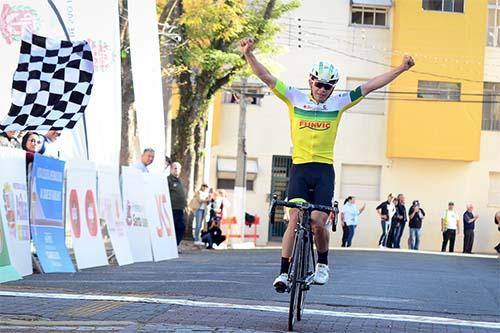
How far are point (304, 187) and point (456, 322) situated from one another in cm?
204

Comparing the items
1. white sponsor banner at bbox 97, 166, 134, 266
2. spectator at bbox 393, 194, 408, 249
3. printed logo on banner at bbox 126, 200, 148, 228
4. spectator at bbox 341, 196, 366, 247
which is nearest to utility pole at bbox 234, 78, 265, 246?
spectator at bbox 341, 196, 366, 247

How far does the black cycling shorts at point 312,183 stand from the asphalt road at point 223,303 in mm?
1051

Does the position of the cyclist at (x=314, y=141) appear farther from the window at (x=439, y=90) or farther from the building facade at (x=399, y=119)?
the window at (x=439, y=90)

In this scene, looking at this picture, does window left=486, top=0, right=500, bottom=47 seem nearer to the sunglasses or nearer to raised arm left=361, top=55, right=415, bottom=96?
raised arm left=361, top=55, right=415, bottom=96

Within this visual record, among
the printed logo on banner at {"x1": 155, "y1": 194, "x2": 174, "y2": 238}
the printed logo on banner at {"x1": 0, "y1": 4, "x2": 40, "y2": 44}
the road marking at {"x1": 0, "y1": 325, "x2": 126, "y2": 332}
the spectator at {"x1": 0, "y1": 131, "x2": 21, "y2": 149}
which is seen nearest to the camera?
the road marking at {"x1": 0, "y1": 325, "x2": 126, "y2": 332}

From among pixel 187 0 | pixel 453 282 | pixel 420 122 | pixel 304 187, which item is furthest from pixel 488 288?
pixel 420 122

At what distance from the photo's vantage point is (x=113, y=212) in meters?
15.0

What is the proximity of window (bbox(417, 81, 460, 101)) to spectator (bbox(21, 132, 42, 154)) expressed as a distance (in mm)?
32839

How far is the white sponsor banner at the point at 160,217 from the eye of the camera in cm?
1691

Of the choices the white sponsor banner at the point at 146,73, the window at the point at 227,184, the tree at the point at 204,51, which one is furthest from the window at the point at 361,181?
the white sponsor banner at the point at 146,73

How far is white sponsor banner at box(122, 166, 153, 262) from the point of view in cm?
1589

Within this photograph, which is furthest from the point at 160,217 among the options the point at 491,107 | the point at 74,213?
the point at 491,107

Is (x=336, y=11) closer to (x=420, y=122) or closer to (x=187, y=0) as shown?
(x=420, y=122)

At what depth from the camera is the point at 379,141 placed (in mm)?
44312
